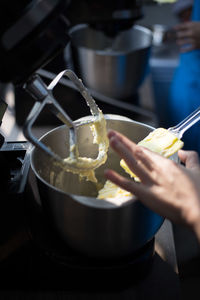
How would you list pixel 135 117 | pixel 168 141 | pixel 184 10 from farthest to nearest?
pixel 184 10, pixel 135 117, pixel 168 141

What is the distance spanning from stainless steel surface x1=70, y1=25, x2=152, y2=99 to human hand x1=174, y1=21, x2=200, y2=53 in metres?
0.11

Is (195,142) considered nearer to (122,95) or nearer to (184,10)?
(122,95)

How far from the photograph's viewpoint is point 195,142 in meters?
1.13

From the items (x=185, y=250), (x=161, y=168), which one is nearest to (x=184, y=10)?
(x=185, y=250)

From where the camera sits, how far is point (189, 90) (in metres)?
1.20

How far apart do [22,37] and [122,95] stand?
74 cm

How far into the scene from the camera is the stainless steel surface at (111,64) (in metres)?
0.99

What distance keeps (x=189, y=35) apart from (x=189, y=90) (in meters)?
0.21

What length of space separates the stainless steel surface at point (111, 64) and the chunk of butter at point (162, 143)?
0.43m

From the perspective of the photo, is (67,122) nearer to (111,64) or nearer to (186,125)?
(186,125)

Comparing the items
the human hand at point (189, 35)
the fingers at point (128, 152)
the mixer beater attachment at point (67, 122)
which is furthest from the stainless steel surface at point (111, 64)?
the fingers at point (128, 152)

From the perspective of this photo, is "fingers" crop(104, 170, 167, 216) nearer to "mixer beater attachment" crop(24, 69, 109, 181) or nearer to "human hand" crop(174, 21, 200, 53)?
"mixer beater attachment" crop(24, 69, 109, 181)

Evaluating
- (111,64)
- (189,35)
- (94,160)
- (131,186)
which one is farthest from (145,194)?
(189,35)

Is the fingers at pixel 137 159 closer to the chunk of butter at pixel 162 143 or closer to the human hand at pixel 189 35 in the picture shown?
the chunk of butter at pixel 162 143
